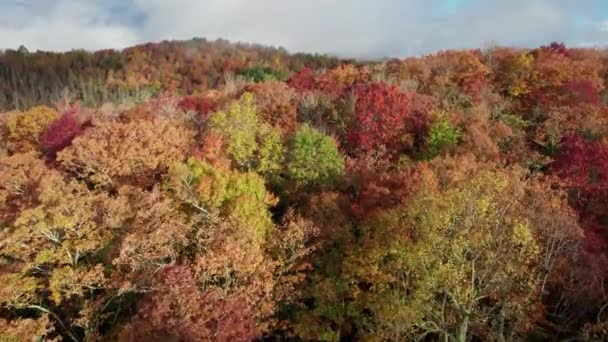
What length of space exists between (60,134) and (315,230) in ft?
107

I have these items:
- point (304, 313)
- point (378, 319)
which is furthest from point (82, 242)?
point (378, 319)

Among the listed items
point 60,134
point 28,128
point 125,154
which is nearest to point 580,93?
point 125,154

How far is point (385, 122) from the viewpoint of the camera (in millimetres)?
48719

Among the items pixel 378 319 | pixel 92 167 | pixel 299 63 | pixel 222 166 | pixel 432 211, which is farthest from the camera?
pixel 299 63

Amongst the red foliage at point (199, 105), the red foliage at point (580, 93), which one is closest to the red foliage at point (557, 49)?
the red foliage at point (580, 93)

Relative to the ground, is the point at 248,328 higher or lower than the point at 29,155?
lower

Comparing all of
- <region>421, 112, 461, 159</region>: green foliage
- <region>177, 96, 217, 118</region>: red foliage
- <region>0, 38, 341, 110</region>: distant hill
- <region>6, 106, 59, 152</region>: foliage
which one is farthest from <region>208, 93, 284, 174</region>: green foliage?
<region>0, 38, 341, 110</region>: distant hill

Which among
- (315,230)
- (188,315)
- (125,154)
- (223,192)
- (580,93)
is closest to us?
(188,315)

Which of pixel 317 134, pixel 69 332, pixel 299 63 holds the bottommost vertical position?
pixel 69 332

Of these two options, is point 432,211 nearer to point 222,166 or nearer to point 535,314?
point 535,314

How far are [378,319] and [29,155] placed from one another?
112 ft

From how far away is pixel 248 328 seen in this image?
26.2m

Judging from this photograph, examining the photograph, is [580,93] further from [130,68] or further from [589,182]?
[130,68]

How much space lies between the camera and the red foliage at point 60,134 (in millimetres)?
51688
